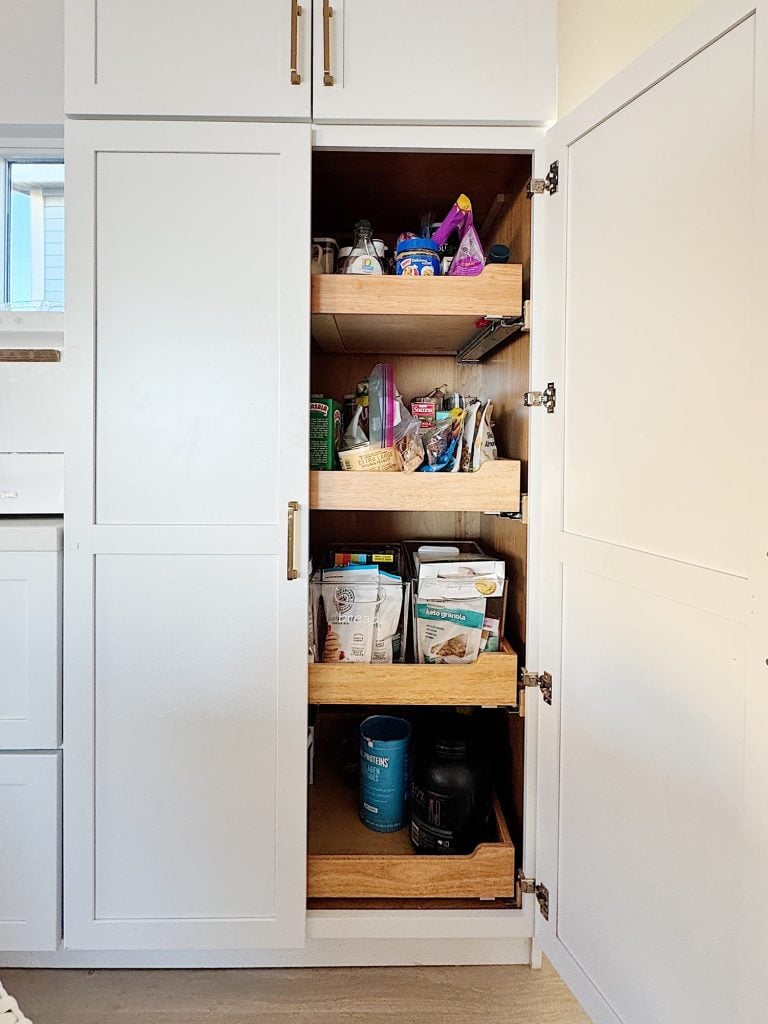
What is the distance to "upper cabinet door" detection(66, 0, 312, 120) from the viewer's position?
1251 millimetres

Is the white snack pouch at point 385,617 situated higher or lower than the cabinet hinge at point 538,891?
higher

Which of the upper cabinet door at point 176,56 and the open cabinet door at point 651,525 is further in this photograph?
the upper cabinet door at point 176,56

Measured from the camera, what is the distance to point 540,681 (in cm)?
132

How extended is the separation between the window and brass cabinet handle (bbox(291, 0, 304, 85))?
0.78 m

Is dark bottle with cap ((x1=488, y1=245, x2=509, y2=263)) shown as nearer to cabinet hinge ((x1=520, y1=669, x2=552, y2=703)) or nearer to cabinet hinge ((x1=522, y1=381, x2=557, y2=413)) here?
cabinet hinge ((x1=522, y1=381, x2=557, y2=413))

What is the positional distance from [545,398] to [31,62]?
4.55 ft

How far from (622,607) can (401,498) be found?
491 mm

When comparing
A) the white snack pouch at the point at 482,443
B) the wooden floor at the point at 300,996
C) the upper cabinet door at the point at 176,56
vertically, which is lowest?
the wooden floor at the point at 300,996

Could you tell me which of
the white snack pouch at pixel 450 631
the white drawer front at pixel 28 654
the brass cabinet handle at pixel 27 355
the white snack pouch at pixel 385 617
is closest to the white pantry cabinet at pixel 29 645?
the white drawer front at pixel 28 654

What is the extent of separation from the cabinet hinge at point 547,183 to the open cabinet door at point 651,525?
0.05 ft

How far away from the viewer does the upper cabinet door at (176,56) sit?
125cm

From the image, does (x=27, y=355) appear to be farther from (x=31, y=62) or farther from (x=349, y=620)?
(x=349, y=620)

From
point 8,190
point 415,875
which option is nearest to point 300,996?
point 415,875

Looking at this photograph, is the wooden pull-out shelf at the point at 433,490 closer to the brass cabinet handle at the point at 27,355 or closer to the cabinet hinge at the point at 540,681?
the cabinet hinge at the point at 540,681
